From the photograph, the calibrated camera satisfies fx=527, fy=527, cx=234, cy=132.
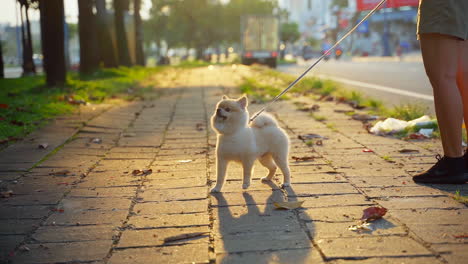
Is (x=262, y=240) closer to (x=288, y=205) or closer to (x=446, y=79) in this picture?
(x=288, y=205)

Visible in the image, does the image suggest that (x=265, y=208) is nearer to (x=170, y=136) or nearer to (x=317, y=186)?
(x=317, y=186)

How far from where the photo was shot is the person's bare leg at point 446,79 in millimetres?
3994

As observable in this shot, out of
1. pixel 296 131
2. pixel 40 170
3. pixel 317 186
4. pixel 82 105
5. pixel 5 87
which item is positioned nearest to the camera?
pixel 317 186

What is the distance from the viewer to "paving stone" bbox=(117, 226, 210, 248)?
9.59ft

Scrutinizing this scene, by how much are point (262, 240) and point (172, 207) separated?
922 millimetres

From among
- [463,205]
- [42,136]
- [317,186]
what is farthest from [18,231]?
[42,136]

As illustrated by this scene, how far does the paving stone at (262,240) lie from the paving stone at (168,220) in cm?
30

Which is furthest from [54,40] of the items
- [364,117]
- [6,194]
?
[6,194]

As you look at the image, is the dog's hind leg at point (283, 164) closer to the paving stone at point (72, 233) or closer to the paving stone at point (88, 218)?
the paving stone at point (88, 218)

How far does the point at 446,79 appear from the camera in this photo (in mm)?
4008

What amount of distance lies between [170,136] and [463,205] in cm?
397

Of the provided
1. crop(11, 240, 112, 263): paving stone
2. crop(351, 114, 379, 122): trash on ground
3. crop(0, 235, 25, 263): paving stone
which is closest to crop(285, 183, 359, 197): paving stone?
crop(11, 240, 112, 263): paving stone

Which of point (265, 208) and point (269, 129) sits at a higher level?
point (269, 129)

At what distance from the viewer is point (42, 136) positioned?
20.8ft
